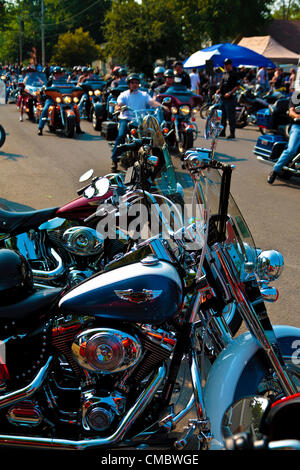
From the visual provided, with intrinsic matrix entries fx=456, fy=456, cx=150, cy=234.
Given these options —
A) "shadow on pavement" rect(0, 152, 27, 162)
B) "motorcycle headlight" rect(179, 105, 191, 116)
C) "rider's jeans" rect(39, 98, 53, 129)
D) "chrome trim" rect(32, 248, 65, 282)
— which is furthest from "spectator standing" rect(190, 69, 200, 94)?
"chrome trim" rect(32, 248, 65, 282)

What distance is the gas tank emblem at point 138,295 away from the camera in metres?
1.89

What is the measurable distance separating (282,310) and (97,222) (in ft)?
5.73

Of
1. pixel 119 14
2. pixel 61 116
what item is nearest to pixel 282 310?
pixel 61 116

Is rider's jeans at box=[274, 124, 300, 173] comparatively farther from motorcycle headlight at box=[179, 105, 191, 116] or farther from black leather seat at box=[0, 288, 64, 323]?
black leather seat at box=[0, 288, 64, 323]

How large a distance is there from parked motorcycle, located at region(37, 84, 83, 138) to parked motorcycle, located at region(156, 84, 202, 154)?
9.53ft

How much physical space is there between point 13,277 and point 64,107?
34.4 feet

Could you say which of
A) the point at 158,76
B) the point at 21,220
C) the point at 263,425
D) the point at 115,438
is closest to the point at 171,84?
the point at 158,76

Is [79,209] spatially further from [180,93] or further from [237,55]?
[237,55]

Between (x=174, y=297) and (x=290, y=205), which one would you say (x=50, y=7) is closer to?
(x=290, y=205)

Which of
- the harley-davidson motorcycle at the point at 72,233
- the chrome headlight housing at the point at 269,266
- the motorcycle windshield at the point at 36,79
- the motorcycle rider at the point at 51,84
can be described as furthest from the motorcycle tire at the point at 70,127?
the chrome headlight housing at the point at 269,266

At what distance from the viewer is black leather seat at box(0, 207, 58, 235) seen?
131 inches

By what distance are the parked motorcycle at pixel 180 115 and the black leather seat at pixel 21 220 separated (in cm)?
590

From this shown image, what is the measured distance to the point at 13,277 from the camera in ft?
6.93

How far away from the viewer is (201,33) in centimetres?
3647
